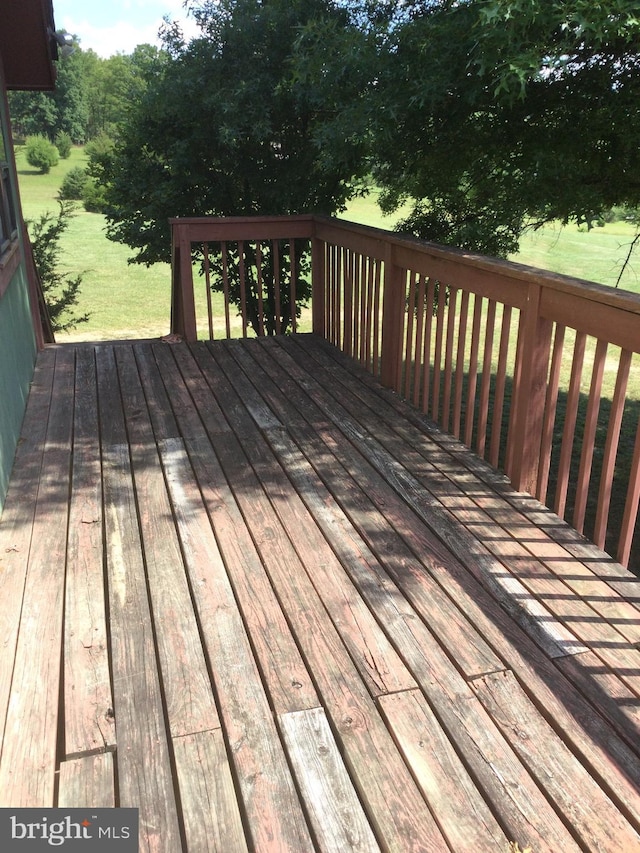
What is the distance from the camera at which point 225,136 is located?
19.6 feet

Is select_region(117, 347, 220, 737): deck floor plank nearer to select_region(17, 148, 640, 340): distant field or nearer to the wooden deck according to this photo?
the wooden deck

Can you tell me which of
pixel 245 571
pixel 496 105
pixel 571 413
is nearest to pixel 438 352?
pixel 571 413

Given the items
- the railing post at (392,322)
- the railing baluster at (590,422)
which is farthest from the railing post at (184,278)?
the railing baluster at (590,422)

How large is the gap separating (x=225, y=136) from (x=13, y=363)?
3118 millimetres

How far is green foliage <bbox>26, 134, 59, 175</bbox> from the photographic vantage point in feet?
120

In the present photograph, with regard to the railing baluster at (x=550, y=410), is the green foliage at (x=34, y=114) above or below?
above

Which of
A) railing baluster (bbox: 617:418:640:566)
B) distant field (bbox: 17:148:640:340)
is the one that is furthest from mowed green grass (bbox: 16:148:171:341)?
railing baluster (bbox: 617:418:640:566)

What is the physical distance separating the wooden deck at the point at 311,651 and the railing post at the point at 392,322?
933mm

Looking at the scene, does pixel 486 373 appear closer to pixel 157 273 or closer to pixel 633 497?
pixel 633 497

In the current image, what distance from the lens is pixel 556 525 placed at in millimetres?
2814

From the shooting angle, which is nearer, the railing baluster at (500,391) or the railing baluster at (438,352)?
the railing baluster at (500,391)

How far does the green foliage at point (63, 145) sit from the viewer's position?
4188cm

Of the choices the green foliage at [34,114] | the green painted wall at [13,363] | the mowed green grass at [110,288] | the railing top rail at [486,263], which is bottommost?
the mowed green grass at [110,288]

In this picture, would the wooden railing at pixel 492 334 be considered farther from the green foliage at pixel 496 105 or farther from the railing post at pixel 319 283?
the green foliage at pixel 496 105
